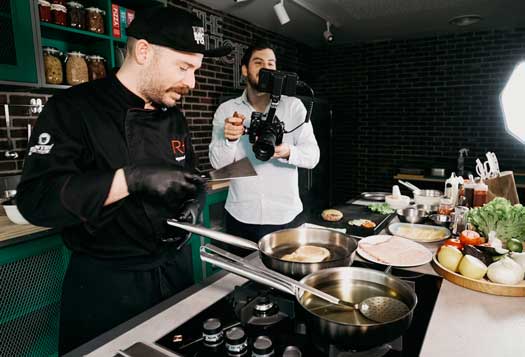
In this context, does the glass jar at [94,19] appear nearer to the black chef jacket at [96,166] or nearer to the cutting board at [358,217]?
the black chef jacket at [96,166]

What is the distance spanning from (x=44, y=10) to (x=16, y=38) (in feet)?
1.08

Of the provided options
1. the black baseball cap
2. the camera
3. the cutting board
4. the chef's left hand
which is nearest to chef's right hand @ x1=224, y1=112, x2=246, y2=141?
the camera

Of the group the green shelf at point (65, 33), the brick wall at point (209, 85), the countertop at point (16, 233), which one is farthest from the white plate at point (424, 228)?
the brick wall at point (209, 85)

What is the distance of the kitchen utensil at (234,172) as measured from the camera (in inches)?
46.6

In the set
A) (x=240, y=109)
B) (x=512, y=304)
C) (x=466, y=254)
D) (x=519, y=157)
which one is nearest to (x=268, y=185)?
(x=240, y=109)

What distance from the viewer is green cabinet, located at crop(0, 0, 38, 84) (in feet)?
7.01

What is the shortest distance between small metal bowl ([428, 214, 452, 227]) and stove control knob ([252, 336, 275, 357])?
52.5 inches

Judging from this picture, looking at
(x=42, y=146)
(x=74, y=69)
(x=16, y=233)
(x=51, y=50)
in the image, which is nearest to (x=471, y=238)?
(x=42, y=146)

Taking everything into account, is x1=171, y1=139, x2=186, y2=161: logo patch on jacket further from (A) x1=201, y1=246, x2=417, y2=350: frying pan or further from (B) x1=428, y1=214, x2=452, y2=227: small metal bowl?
(B) x1=428, y1=214, x2=452, y2=227: small metal bowl

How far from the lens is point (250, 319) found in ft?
2.95

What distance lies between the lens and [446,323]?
0.93 metres

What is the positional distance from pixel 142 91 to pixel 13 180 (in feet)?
5.32

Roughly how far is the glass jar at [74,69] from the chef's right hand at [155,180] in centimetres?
185

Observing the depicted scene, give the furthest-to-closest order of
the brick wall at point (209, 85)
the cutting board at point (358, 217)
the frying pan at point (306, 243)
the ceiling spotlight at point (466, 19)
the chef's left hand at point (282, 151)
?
the ceiling spotlight at point (466, 19) < the brick wall at point (209, 85) < the chef's left hand at point (282, 151) < the cutting board at point (358, 217) < the frying pan at point (306, 243)
